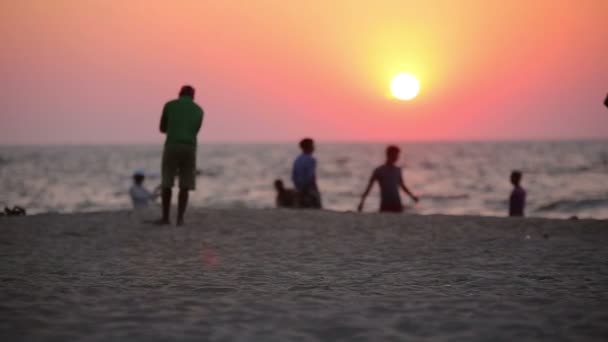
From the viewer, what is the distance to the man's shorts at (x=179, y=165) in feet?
30.7

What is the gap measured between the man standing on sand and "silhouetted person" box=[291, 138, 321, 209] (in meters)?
3.46

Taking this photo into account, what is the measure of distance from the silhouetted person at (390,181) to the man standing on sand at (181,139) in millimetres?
3548

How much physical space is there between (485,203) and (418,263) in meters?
27.2

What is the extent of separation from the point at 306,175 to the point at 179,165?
3816 mm

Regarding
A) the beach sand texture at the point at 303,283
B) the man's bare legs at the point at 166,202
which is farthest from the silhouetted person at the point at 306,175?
the man's bare legs at the point at 166,202

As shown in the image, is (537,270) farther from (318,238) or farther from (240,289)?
(318,238)

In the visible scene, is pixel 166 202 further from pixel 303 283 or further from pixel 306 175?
pixel 303 283

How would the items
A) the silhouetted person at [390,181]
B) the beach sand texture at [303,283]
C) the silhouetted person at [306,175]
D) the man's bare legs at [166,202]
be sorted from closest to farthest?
the beach sand texture at [303,283] < the man's bare legs at [166,202] < the silhouetted person at [390,181] < the silhouetted person at [306,175]

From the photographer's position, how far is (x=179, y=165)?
31.2 feet

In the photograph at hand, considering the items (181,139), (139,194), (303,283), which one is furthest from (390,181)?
(303,283)

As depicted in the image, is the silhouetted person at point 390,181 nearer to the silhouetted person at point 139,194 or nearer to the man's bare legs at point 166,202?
the man's bare legs at point 166,202

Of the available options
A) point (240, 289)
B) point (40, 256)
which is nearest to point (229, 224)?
point (40, 256)

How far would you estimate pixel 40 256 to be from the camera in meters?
6.54

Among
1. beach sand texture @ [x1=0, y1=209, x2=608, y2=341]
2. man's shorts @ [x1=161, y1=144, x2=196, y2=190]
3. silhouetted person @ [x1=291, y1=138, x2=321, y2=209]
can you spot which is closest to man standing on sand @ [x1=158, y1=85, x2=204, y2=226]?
man's shorts @ [x1=161, y1=144, x2=196, y2=190]
